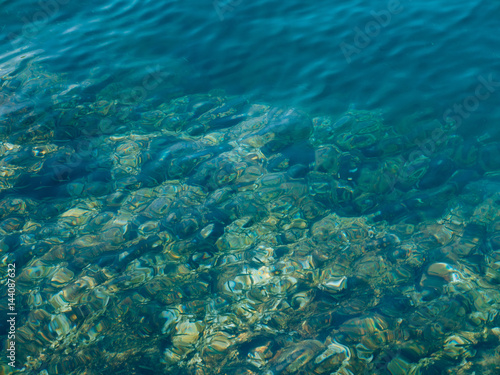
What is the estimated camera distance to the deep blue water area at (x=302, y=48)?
15.7ft

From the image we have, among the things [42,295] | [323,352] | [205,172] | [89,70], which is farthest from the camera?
[89,70]

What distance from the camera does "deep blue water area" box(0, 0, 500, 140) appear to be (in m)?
4.79

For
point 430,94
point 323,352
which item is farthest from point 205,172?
point 430,94

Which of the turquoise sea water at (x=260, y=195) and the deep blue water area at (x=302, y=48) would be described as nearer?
the turquoise sea water at (x=260, y=195)

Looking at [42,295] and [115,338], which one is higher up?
[42,295]

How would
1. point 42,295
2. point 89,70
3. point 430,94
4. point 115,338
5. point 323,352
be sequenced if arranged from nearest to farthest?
point 323,352, point 115,338, point 42,295, point 430,94, point 89,70

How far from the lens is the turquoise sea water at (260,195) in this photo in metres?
2.97

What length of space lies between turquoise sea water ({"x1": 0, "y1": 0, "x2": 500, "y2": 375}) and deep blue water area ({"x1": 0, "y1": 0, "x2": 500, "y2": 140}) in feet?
0.11

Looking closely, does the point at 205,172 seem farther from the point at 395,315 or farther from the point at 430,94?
the point at 430,94

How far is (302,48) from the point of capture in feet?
18.5

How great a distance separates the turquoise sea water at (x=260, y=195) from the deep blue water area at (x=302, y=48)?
0.03 meters

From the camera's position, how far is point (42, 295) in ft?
11.0

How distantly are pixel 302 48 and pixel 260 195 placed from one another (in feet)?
8.73

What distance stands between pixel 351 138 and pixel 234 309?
229cm
